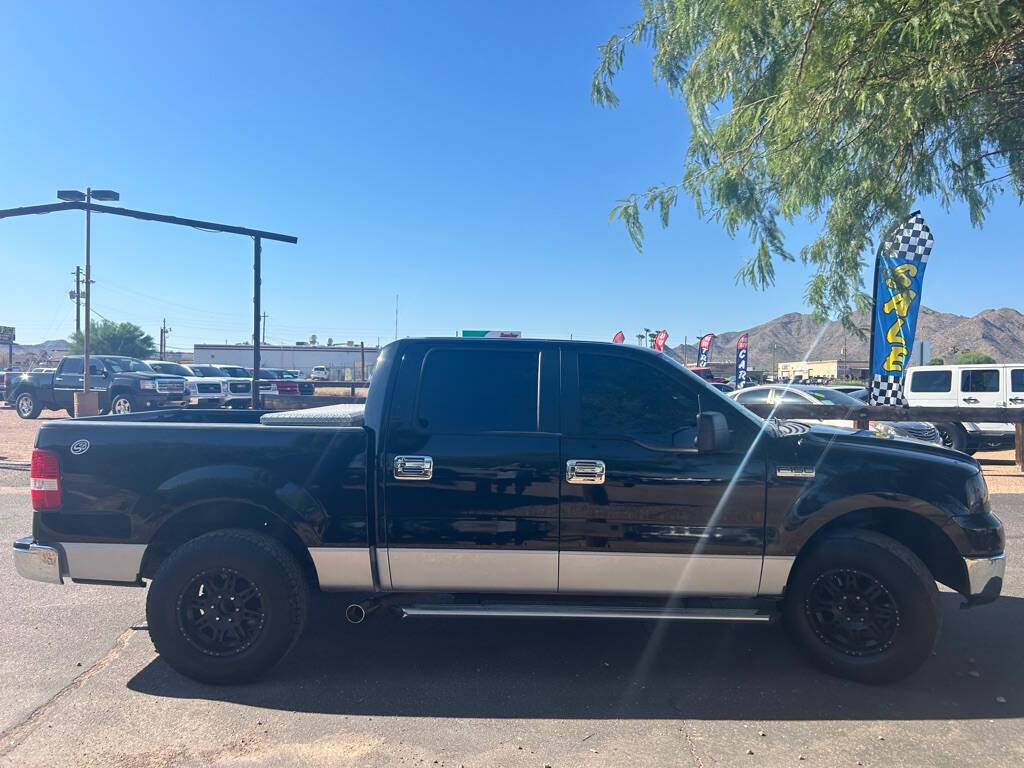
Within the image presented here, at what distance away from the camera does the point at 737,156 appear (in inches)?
308

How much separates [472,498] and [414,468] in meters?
0.38

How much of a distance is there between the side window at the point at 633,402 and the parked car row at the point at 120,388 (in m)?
16.8

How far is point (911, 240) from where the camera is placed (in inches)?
361

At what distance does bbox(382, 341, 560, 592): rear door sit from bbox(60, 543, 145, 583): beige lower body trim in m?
1.52

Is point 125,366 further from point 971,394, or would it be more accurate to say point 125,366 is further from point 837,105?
point 971,394

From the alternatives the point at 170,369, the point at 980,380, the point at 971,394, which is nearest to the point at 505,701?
the point at 971,394

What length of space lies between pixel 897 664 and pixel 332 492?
336 centimetres

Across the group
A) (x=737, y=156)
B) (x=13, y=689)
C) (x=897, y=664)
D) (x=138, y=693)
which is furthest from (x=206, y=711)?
(x=737, y=156)

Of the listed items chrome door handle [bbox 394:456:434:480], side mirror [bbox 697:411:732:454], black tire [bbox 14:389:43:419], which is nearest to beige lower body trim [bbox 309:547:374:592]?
chrome door handle [bbox 394:456:434:480]

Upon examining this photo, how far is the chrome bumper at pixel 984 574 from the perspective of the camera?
396cm

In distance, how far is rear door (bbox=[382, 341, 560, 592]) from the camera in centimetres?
389

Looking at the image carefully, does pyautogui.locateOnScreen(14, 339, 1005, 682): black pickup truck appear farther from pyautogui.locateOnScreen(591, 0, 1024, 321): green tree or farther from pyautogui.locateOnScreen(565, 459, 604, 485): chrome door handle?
pyautogui.locateOnScreen(591, 0, 1024, 321): green tree

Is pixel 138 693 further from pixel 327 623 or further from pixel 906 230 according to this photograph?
pixel 906 230

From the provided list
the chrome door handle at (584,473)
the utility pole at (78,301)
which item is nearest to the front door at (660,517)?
the chrome door handle at (584,473)
